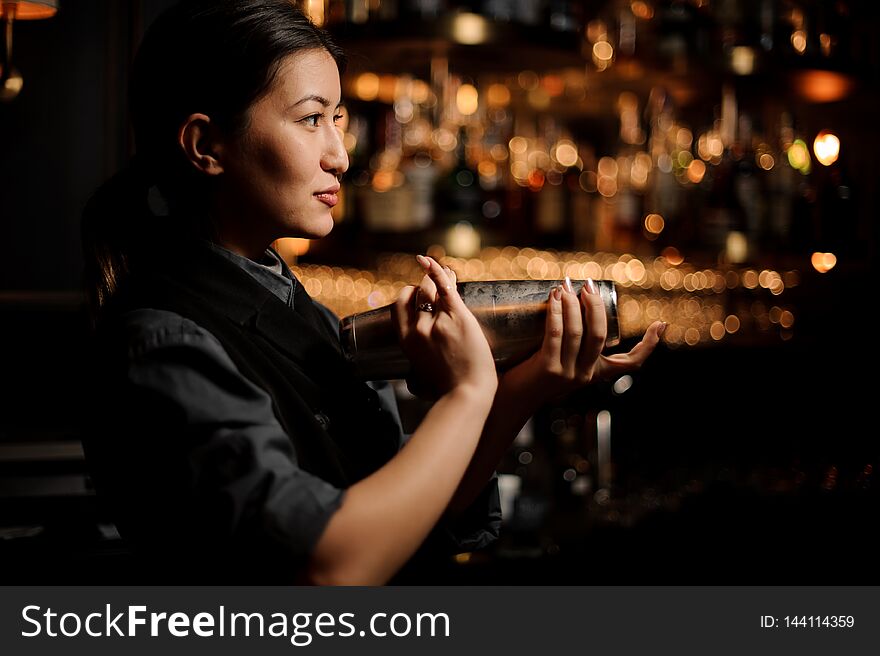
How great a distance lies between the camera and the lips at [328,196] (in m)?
0.99

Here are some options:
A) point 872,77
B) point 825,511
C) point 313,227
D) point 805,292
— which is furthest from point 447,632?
point 805,292

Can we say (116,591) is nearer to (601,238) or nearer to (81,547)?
(81,547)

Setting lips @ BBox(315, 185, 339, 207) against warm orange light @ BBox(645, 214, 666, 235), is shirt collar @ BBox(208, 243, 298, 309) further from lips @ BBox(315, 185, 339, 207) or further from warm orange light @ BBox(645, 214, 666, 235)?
warm orange light @ BBox(645, 214, 666, 235)

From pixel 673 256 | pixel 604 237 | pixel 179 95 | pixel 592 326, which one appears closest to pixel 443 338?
pixel 592 326

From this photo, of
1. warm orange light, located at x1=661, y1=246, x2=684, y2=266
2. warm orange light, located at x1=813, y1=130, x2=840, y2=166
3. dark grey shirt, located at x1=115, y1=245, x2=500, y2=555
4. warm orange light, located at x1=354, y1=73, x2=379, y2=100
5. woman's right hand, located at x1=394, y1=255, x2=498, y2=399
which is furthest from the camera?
warm orange light, located at x1=661, y1=246, x2=684, y2=266

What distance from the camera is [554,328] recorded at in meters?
0.95

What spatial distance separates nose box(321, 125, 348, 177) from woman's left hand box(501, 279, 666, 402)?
24 centimetres

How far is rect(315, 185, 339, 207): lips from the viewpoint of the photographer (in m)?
0.99

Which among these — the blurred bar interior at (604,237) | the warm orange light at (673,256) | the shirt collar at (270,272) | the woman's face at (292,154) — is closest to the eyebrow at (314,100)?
the woman's face at (292,154)

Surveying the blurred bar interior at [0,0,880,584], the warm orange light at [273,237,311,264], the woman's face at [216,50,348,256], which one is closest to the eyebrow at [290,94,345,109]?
the woman's face at [216,50,348,256]

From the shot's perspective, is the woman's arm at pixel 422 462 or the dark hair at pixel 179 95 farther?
the dark hair at pixel 179 95

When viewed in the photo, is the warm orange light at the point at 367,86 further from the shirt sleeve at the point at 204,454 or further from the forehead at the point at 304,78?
the shirt sleeve at the point at 204,454

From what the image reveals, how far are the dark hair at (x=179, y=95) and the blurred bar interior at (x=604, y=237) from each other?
0.64m

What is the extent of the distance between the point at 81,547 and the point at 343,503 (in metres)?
0.86
